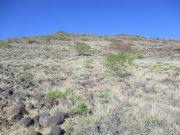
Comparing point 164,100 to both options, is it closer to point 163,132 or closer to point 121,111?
point 121,111

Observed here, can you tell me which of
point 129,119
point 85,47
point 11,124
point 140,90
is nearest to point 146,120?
point 129,119

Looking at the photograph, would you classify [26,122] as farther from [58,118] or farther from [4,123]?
[58,118]

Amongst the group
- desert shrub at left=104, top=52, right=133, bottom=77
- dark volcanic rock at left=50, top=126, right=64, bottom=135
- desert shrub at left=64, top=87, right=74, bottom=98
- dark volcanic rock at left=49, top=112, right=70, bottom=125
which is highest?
desert shrub at left=104, top=52, right=133, bottom=77

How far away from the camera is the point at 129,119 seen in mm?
8516

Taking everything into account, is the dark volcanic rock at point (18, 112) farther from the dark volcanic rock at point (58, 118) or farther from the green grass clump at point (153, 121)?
the green grass clump at point (153, 121)

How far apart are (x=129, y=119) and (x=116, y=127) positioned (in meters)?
0.64

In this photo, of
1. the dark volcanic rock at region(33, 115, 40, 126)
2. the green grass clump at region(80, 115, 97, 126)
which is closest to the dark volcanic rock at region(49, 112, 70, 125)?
the dark volcanic rock at region(33, 115, 40, 126)

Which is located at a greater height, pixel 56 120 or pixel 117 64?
pixel 117 64

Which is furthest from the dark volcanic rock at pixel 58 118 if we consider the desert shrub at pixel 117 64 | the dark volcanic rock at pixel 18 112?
the desert shrub at pixel 117 64

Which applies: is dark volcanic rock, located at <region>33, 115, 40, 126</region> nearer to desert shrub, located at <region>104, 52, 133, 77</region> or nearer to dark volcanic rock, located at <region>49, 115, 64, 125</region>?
dark volcanic rock, located at <region>49, 115, 64, 125</region>

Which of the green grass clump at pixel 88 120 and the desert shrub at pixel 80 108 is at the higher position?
the desert shrub at pixel 80 108

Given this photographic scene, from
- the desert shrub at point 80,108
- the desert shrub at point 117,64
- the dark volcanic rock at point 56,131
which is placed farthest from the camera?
the desert shrub at point 117,64

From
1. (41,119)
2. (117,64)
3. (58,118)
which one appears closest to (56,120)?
(58,118)

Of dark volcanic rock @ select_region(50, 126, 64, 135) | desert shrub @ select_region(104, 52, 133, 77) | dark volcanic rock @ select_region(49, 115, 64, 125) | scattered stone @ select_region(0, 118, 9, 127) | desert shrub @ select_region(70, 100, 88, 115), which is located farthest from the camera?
desert shrub @ select_region(104, 52, 133, 77)
